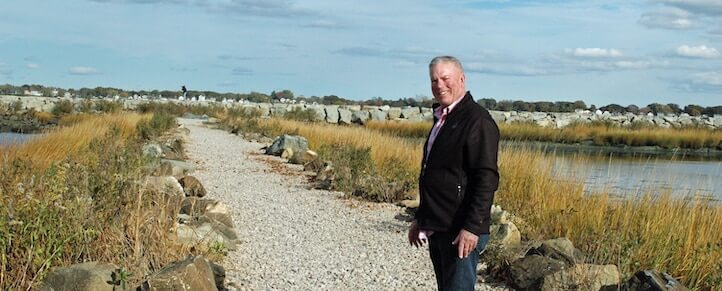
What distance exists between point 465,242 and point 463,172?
34cm

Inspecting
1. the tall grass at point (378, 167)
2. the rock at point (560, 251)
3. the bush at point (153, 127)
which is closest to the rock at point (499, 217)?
the rock at point (560, 251)

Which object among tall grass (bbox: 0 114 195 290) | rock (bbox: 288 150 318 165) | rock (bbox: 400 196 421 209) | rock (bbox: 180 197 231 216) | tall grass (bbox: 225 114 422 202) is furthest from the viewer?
rock (bbox: 288 150 318 165)

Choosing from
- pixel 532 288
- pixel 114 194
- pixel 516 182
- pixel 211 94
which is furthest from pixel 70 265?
pixel 211 94

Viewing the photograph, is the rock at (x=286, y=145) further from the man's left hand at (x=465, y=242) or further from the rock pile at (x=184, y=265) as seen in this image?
the man's left hand at (x=465, y=242)

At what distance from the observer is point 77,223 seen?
598 centimetres

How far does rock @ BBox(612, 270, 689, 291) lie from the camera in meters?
5.71

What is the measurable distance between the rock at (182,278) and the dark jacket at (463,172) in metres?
2.00

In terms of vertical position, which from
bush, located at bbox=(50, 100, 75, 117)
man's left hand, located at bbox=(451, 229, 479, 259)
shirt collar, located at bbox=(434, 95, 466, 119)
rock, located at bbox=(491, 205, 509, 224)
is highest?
shirt collar, located at bbox=(434, 95, 466, 119)

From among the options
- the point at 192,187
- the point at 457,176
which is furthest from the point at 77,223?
the point at 192,187

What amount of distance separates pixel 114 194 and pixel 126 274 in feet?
5.87

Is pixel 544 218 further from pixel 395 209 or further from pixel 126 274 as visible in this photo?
pixel 126 274

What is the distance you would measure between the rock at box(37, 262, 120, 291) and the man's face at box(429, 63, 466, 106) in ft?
8.21

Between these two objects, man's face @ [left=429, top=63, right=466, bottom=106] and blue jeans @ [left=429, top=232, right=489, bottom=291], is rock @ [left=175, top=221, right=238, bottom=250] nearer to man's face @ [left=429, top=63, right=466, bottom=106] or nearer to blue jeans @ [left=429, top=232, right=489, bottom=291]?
blue jeans @ [left=429, top=232, right=489, bottom=291]

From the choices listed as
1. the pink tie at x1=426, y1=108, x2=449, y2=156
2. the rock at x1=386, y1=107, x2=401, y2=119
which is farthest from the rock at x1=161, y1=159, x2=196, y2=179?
the rock at x1=386, y1=107, x2=401, y2=119
